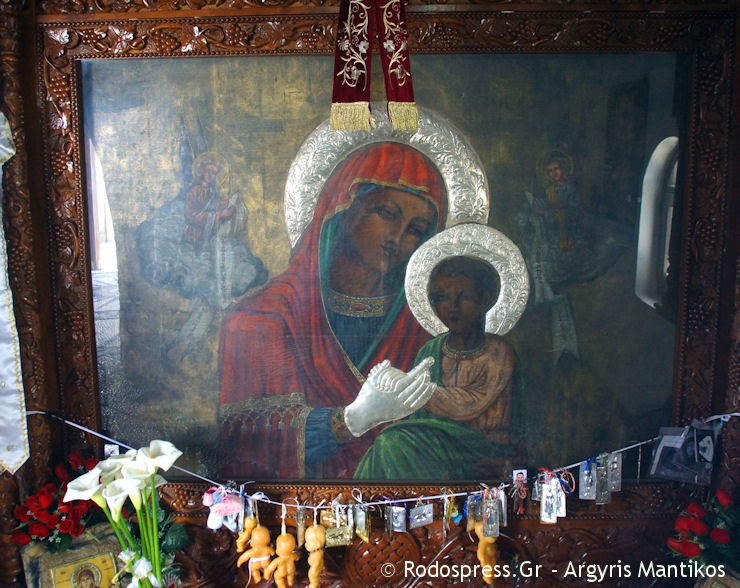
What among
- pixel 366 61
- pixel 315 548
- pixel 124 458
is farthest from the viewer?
pixel 315 548

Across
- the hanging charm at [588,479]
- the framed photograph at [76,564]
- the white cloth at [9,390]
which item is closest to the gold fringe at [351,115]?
the white cloth at [9,390]

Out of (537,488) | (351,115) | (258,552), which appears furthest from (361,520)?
(351,115)

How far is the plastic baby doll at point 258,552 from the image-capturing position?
289 centimetres

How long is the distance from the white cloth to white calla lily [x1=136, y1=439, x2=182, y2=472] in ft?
2.12

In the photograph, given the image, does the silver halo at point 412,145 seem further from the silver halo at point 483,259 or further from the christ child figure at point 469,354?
the christ child figure at point 469,354

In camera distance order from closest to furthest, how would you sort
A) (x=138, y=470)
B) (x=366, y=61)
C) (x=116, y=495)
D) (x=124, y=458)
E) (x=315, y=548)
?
(x=366, y=61)
(x=116, y=495)
(x=138, y=470)
(x=124, y=458)
(x=315, y=548)

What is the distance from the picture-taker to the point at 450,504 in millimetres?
2959

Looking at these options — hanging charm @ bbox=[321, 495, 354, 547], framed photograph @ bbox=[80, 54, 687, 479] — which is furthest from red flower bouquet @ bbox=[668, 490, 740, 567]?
hanging charm @ bbox=[321, 495, 354, 547]

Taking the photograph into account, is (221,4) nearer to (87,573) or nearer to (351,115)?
(351,115)

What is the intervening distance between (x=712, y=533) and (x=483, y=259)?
72.0 inches

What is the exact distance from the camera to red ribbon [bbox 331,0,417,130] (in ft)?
7.27

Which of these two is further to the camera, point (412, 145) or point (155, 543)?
point (412, 145)

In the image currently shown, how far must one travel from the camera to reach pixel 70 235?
9.71 feet

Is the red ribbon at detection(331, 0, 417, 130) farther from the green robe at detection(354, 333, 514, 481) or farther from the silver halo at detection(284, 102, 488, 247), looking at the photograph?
the green robe at detection(354, 333, 514, 481)
